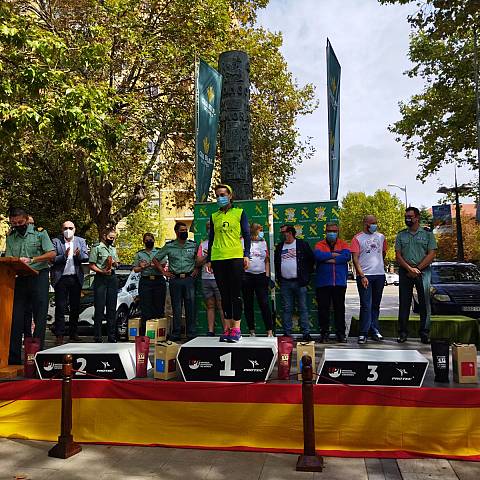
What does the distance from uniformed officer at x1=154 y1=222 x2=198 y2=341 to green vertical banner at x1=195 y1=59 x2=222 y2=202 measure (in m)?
0.90

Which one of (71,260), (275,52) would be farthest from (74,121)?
(275,52)

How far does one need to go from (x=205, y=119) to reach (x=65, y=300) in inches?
155

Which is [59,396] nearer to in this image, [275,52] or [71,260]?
[71,260]

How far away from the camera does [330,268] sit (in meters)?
7.97

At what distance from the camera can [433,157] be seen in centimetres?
2472

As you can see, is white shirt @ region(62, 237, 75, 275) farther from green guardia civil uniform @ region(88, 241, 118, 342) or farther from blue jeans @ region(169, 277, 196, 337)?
blue jeans @ region(169, 277, 196, 337)

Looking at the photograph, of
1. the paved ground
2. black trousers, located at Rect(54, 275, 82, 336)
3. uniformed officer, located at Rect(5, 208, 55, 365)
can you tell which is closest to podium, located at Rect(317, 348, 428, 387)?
the paved ground

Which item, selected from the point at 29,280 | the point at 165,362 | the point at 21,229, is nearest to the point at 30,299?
the point at 29,280

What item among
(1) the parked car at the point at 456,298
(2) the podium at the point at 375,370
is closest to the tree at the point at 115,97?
(2) the podium at the point at 375,370

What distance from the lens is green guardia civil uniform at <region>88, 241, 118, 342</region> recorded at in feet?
28.2

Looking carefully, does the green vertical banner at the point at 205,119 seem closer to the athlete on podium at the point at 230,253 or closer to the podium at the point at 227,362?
the athlete on podium at the point at 230,253

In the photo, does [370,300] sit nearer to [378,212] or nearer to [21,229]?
[21,229]

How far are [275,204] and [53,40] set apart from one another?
4.85 metres

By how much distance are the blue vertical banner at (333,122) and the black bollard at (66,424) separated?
245 inches
